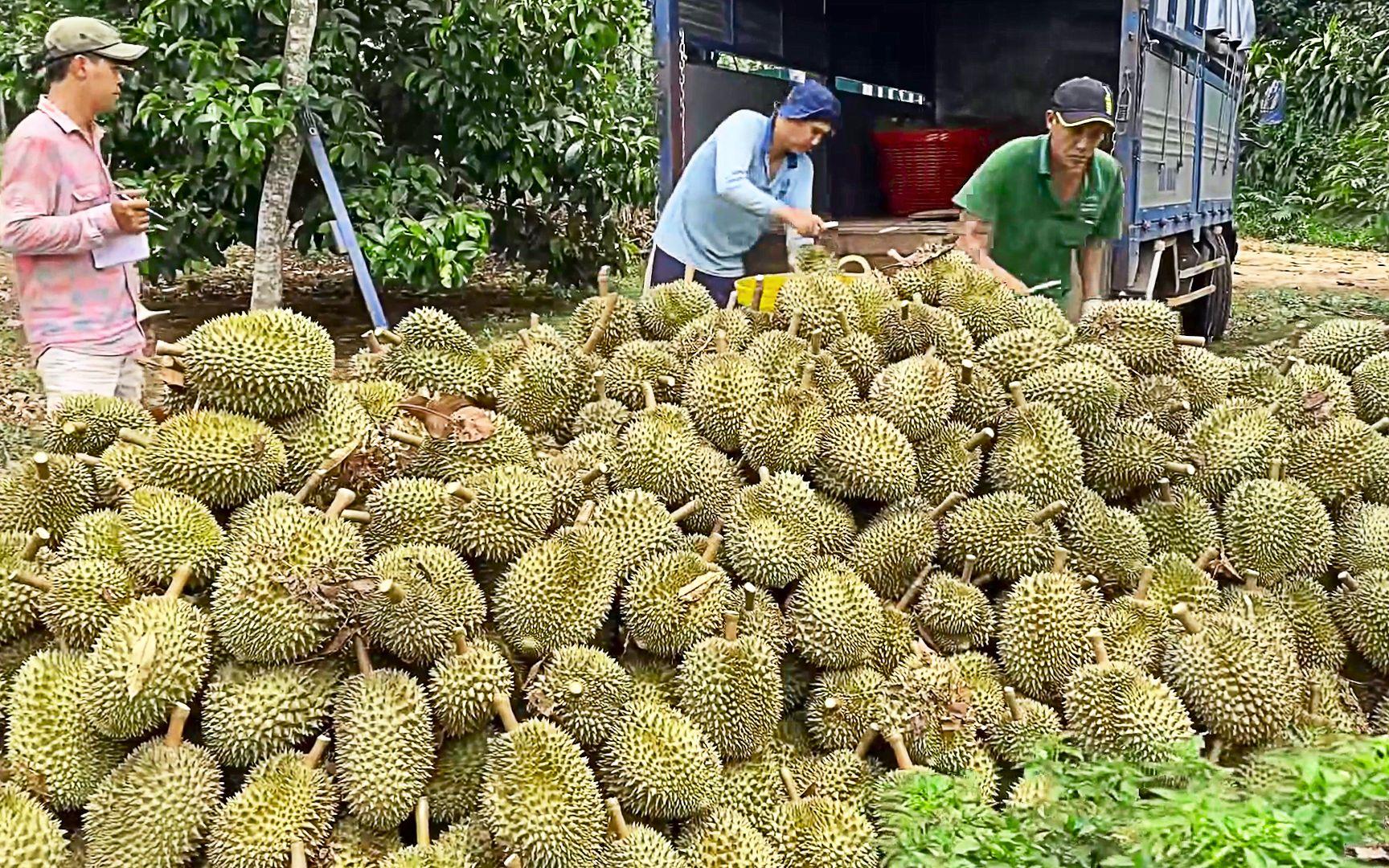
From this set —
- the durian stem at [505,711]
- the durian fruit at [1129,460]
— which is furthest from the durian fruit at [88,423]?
the durian fruit at [1129,460]

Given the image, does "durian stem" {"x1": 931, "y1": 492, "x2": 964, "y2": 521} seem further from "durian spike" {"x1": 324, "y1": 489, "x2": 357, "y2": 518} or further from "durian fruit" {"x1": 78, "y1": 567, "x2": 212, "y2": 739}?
"durian fruit" {"x1": 78, "y1": 567, "x2": 212, "y2": 739}

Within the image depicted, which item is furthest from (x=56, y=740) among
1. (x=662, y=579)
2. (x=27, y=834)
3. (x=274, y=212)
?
(x=274, y=212)

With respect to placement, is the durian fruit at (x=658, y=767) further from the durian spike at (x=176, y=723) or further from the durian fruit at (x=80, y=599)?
the durian fruit at (x=80, y=599)

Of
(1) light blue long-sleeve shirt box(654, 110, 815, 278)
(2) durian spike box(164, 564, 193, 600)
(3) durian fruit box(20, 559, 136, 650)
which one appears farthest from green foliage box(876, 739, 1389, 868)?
(1) light blue long-sleeve shirt box(654, 110, 815, 278)

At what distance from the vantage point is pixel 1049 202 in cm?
424

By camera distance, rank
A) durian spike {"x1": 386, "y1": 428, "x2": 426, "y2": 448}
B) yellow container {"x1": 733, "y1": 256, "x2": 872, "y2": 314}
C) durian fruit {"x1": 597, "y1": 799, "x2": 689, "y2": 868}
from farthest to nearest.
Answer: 1. yellow container {"x1": 733, "y1": 256, "x2": 872, "y2": 314}
2. durian spike {"x1": 386, "y1": 428, "x2": 426, "y2": 448}
3. durian fruit {"x1": 597, "y1": 799, "x2": 689, "y2": 868}

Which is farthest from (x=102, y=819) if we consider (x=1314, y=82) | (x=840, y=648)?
(x=1314, y=82)

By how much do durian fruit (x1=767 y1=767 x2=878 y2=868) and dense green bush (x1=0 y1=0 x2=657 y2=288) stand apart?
5.50m

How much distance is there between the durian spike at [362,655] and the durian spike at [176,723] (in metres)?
0.24

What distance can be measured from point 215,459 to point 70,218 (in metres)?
1.74

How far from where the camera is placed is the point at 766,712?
1.93m

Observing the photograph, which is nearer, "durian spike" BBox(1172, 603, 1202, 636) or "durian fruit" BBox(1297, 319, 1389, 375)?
"durian spike" BBox(1172, 603, 1202, 636)

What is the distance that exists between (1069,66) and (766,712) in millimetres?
7248

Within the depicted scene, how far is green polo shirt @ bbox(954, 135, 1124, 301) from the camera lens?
4215 millimetres
